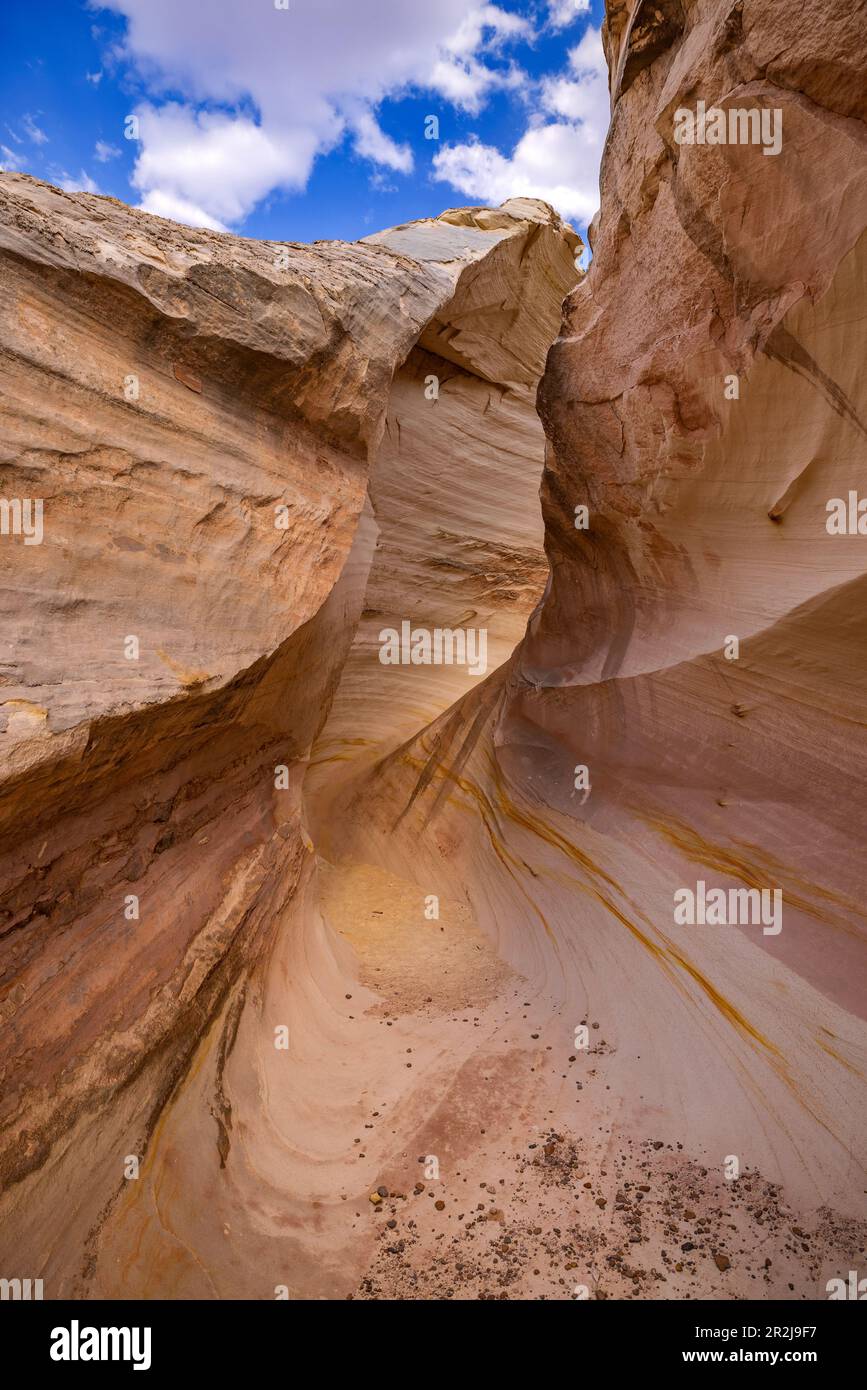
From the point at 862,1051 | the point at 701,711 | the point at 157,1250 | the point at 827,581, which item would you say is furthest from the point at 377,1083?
the point at 827,581

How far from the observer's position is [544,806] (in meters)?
6.36

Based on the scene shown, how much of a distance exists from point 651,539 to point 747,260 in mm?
1862

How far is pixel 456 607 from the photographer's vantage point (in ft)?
31.7

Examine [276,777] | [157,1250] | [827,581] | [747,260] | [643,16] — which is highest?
[643,16]

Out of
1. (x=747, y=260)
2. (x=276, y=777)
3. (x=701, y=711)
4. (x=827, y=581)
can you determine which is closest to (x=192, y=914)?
(x=276, y=777)

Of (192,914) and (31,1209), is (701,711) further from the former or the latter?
(31,1209)

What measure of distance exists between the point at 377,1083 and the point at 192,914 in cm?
151

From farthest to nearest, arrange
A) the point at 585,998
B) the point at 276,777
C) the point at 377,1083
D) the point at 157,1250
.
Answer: the point at 276,777, the point at 585,998, the point at 377,1083, the point at 157,1250

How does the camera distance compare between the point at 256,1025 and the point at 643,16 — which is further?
the point at 643,16

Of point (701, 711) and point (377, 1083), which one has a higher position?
point (701, 711)

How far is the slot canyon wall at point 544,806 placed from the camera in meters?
3.08

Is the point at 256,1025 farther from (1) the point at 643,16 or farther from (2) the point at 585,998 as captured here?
(1) the point at 643,16

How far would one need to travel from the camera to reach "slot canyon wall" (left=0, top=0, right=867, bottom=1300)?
10.1 ft

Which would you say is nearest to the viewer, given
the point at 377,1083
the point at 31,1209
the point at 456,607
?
the point at 31,1209
